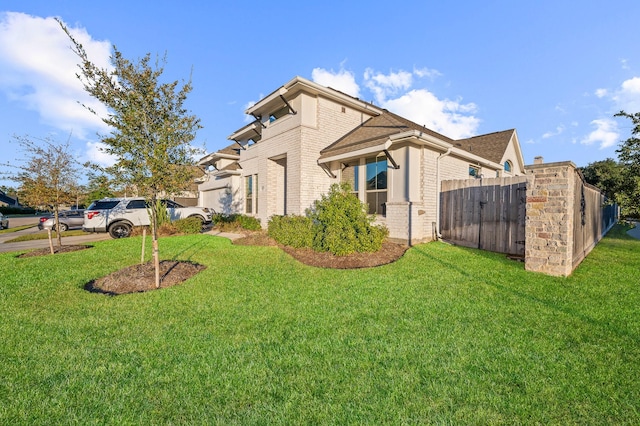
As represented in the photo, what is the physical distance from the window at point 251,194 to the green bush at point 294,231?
451 cm

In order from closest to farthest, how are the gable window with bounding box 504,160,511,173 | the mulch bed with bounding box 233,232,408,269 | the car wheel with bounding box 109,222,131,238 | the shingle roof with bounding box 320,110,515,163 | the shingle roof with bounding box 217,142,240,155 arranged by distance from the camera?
the mulch bed with bounding box 233,232,408,269 → the shingle roof with bounding box 320,110,515,163 → the car wheel with bounding box 109,222,131,238 → the gable window with bounding box 504,160,511,173 → the shingle roof with bounding box 217,142,240,155

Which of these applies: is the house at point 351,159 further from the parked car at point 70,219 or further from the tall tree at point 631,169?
the parked car at point 70,219

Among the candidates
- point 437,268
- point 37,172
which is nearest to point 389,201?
point 437,268

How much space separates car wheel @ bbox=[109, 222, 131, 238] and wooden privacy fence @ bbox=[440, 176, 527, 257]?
13.6 meters

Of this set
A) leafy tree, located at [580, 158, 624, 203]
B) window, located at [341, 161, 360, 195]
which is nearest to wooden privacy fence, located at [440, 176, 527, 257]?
window, located at [341, 161, 360, 195]

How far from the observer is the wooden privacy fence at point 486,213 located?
764cm

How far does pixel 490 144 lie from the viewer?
49.2 feet

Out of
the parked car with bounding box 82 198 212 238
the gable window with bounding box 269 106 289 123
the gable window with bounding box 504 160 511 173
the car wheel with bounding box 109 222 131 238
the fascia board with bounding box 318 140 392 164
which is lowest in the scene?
the car wheel with bounding box 109 222 131 238

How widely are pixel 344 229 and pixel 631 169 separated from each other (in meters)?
8.07

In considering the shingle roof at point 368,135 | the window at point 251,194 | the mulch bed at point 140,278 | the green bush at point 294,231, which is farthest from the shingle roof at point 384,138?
the mulch bed at point 140,278

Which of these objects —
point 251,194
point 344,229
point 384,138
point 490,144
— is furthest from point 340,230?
point 490,144

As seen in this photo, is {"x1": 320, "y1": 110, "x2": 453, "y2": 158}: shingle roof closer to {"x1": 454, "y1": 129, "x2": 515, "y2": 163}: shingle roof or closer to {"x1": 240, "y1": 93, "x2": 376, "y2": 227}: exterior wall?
{"x1": 240, "y1": 93, "x2": 376, "y2": 227}: exterior wall

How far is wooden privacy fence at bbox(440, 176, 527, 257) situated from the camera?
7.64 meters

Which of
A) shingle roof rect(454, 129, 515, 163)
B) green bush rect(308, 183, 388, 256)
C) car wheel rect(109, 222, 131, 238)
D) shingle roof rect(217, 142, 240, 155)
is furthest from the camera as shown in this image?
shingle roof rect(217, 142, 240, 155)
